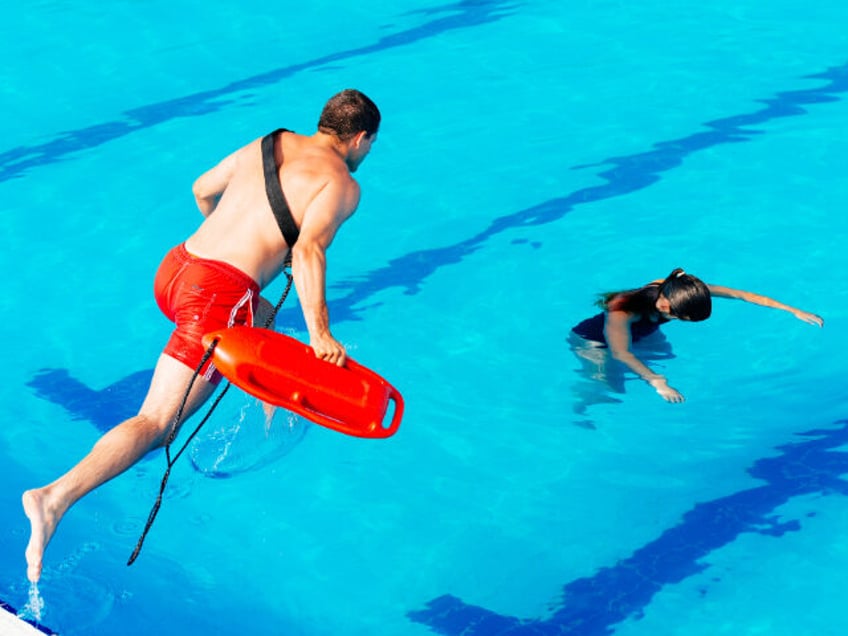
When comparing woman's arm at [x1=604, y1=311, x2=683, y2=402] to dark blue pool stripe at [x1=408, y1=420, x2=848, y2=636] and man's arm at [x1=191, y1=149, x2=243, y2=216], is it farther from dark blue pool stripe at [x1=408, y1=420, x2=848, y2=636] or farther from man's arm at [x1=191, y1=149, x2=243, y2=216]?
man's arm at [x1=191, y1=149, x2=243, y2=216]

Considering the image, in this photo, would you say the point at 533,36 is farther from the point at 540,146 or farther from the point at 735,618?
the point at 735,618

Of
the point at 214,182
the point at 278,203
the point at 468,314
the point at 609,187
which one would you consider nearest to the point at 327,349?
the point at 278,203

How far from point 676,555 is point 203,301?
2058 millimetres

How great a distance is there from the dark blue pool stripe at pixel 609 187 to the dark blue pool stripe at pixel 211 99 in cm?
246

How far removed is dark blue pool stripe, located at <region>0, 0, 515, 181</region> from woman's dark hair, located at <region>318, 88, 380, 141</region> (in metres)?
4.20

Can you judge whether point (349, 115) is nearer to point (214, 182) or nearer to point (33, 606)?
point (214, 182)

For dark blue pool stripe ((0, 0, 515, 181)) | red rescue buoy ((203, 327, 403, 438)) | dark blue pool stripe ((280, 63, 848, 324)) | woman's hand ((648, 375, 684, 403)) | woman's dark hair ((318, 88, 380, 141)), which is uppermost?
woman's dark hair ((318, 88, 380, 141))

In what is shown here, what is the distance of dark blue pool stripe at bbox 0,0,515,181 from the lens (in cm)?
797

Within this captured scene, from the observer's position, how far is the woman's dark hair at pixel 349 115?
418 centimetres

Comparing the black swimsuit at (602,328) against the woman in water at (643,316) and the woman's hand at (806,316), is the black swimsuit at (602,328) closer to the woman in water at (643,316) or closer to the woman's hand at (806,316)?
the woman in water at (643,316)

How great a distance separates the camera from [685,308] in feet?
15.9

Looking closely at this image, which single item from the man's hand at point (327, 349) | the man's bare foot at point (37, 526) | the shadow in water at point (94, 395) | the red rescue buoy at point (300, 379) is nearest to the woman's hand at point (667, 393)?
the red rescue buoy at point (300, 379)

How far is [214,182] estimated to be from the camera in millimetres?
4578

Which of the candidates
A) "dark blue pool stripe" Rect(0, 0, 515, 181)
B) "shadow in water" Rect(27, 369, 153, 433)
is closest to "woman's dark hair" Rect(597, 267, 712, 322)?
"shadow in water" Rect(27, 369, 153, 433)
